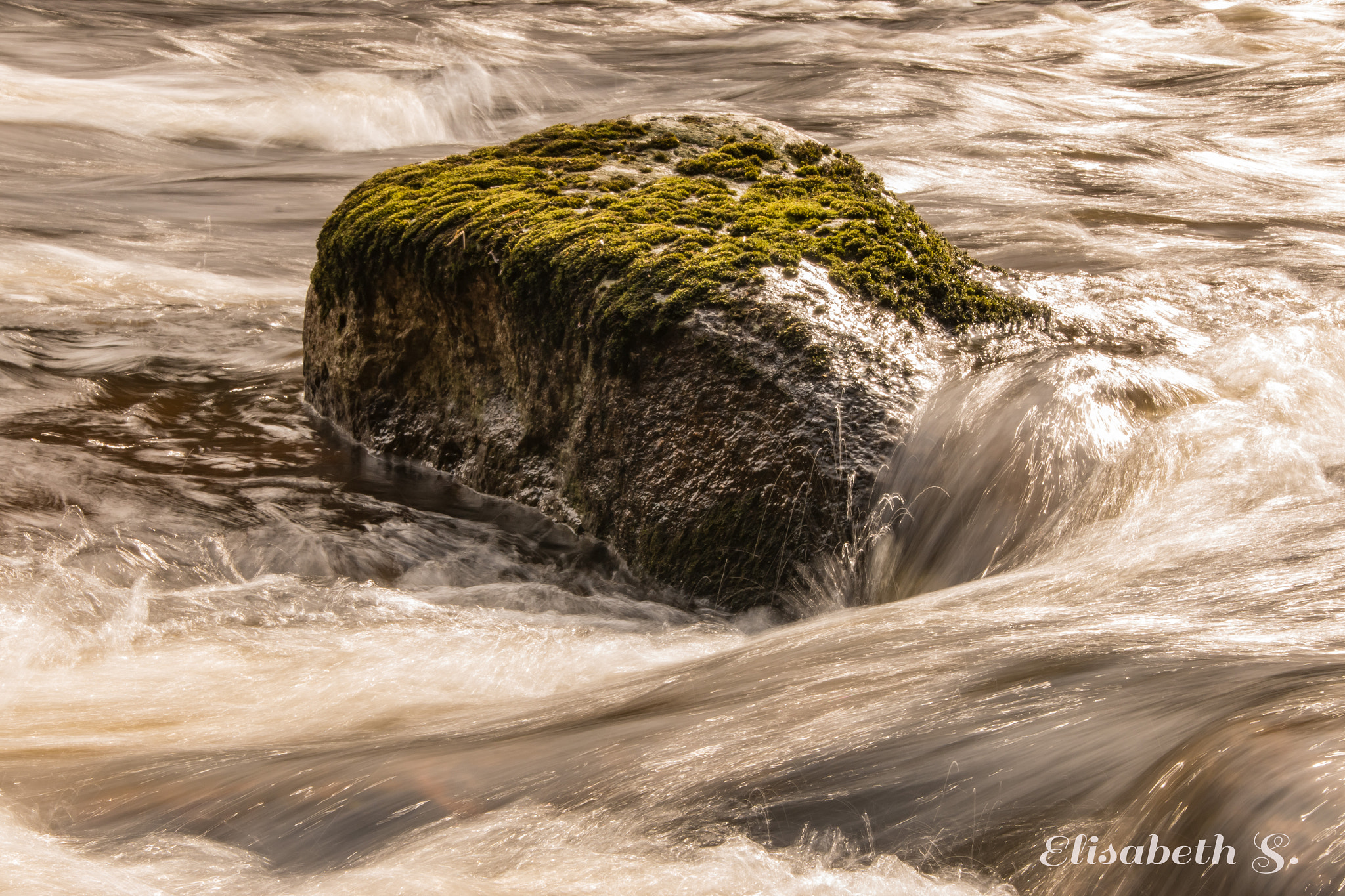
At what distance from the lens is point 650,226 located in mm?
3979

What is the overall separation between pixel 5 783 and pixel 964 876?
7.08ft

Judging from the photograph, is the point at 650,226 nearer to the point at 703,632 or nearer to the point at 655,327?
the point at 655,327

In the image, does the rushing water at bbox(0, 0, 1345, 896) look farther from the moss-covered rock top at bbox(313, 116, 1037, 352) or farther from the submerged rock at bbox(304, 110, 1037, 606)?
the moss-covered rock top at bbox(313, 116, 1037, 352)

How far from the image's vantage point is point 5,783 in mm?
2518

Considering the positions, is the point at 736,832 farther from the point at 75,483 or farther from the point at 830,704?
the point at 75,483

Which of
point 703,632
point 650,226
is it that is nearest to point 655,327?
point 650,226

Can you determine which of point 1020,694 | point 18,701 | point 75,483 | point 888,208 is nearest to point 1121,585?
point 1020,694

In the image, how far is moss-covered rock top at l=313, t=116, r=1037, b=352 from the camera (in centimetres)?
374

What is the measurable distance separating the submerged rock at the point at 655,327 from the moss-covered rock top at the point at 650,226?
1cm

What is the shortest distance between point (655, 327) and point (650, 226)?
56 centimetres

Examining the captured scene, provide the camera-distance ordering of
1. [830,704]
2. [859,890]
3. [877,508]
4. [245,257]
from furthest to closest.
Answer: [245,257] → [877,508] → [830,704] → [859,890]

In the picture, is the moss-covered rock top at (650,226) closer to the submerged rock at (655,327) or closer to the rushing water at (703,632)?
the submerged rock at (655,327)

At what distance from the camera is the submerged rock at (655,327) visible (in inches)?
136

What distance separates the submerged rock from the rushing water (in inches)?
7.4
